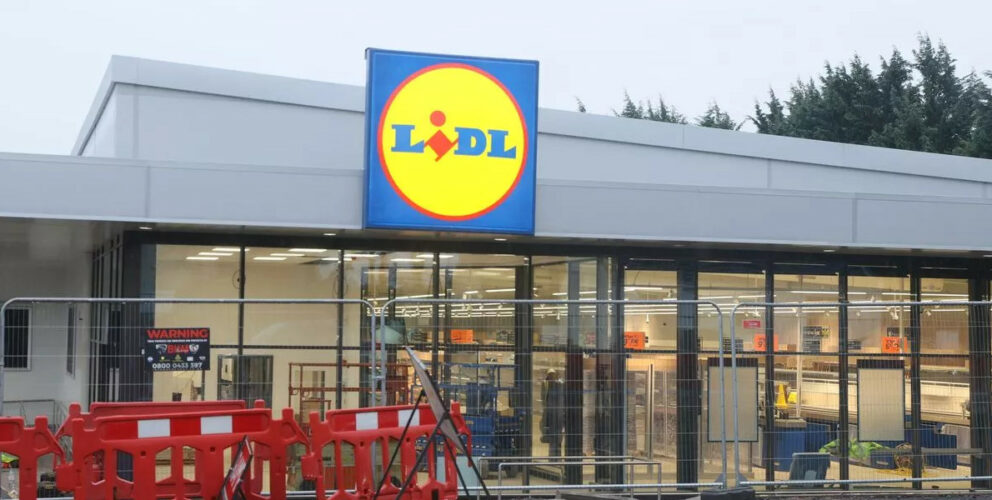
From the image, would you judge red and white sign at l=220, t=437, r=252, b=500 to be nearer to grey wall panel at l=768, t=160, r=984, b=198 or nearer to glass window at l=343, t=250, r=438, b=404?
glass window at l=343, t=250, r=438, b=404

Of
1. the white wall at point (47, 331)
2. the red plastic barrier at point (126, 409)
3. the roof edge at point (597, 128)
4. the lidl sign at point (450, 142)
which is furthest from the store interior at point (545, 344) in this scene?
the roof edge at point (597, 128)

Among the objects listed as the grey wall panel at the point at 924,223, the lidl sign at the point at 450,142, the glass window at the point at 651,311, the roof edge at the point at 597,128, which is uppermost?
the roof edge at the point at 597,128

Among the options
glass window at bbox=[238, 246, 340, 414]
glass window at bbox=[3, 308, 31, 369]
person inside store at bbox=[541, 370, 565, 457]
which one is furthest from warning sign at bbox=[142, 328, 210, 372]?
glass window at bbox=[3, 308, 31, 369]

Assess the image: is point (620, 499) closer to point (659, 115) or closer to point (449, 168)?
point (449, 168)

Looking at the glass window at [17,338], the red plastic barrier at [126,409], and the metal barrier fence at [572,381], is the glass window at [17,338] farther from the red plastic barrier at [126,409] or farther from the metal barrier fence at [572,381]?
the red plastic barrier at [126,409]

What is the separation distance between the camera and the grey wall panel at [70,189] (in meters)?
13.2

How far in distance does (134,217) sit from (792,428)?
28.7 ft

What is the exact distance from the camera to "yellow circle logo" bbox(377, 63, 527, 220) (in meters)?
14.6

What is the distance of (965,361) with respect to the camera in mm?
17250

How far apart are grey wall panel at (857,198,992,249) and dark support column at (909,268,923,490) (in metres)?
1.34

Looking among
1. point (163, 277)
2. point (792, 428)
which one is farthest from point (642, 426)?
point (163, 277)

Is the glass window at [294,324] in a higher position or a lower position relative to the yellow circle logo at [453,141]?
lower

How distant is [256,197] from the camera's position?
45.9ft

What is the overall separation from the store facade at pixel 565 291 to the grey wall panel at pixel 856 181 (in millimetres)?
5736
